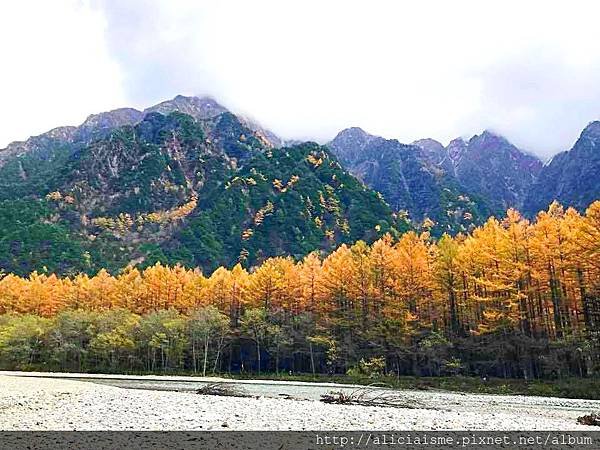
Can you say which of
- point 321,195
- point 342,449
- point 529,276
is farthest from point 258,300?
point 321,195

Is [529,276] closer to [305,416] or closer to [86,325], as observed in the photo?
[305,416]

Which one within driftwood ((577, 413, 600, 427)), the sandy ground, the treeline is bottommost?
driftwood ((577, 413, 600, 427))

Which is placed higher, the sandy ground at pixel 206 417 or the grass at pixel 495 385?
the sandy ground at pixel 206 417

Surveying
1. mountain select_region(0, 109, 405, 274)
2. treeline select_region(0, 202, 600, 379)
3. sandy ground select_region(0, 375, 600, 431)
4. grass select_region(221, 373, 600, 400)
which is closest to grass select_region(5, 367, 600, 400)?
grass select_region(221, 373, 600, 400)

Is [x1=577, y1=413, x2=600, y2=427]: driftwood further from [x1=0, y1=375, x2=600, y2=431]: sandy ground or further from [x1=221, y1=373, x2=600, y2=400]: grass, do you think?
[x1=221, y1=373, x2=600, y2=400]: grass

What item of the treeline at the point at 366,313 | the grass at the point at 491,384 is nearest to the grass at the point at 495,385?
the grass at the point at 491,384

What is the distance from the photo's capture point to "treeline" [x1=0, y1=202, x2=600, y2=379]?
41375 millimetres

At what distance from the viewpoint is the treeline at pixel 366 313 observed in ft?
136

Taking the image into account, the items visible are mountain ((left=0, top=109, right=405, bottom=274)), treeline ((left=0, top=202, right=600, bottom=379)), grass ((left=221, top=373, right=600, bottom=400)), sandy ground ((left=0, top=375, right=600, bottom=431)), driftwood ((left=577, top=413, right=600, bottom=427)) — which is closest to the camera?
sandy ground ((left=0, top=375, right=600, bottom=431))

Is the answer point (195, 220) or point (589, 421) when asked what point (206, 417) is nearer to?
point (589, 421)

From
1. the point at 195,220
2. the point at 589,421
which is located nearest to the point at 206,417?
the point at 589,421

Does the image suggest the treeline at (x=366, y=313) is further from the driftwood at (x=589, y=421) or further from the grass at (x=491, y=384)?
the driftwood at (x=589, y=421)

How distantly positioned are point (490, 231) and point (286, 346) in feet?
83.5

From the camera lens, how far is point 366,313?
54.1 m
